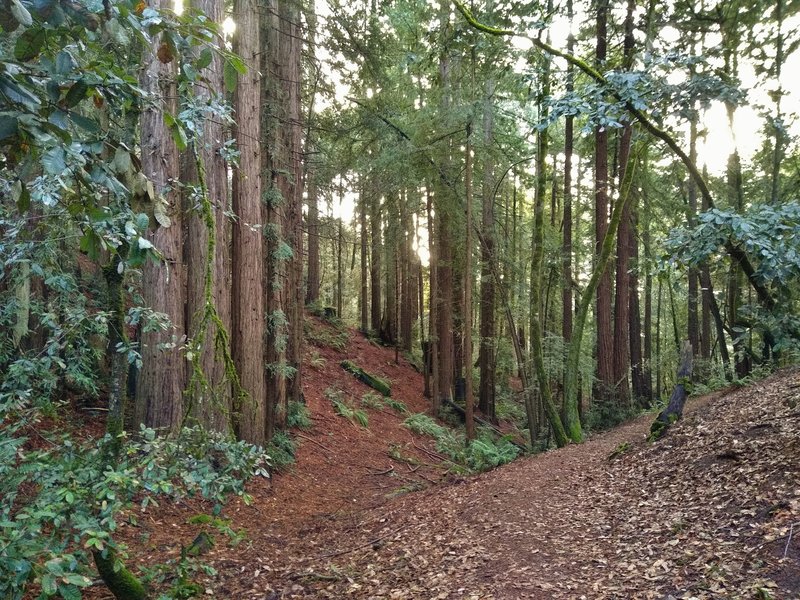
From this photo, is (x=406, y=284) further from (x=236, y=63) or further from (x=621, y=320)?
(x=236, y=63)

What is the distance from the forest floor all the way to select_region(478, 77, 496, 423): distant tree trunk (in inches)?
220

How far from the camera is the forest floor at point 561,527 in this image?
3.44 metres

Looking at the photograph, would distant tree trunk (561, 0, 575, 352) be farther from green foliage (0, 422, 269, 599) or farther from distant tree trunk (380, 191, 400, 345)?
green foliage (0, 422, 269, 599)

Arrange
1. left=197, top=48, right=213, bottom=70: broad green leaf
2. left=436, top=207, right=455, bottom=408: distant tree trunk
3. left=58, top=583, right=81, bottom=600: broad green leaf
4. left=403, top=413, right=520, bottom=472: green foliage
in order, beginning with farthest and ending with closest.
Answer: left=436, top=207, right=455, bottom=408: distant tree trunk
left=403, top=413, right=520, bottom=472: green foliage
left=58, top=583, right=81, bottom=600: broad green leaf
left=197, top=48, right=213, bottom=70: broad green leaf

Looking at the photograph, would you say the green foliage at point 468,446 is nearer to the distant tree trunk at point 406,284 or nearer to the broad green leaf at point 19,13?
the distant tree trunk at point 406,284

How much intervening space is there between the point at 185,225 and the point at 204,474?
197 inches

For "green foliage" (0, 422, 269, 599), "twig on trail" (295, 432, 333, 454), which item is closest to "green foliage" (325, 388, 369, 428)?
"twig on trail" (295, 432, 333, 454)

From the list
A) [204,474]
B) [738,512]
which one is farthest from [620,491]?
[204,474]

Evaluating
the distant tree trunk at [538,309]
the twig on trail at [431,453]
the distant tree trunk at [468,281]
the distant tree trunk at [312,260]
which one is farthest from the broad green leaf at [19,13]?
the distant tree trunk at [312,260]

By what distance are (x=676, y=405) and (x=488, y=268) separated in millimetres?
6270

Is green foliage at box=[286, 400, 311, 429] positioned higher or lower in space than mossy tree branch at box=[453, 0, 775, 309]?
lower

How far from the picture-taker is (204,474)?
3123 mm

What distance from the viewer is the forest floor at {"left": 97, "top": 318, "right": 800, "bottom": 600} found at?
344cm

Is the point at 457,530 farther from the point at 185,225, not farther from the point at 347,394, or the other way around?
the point at 347,394
